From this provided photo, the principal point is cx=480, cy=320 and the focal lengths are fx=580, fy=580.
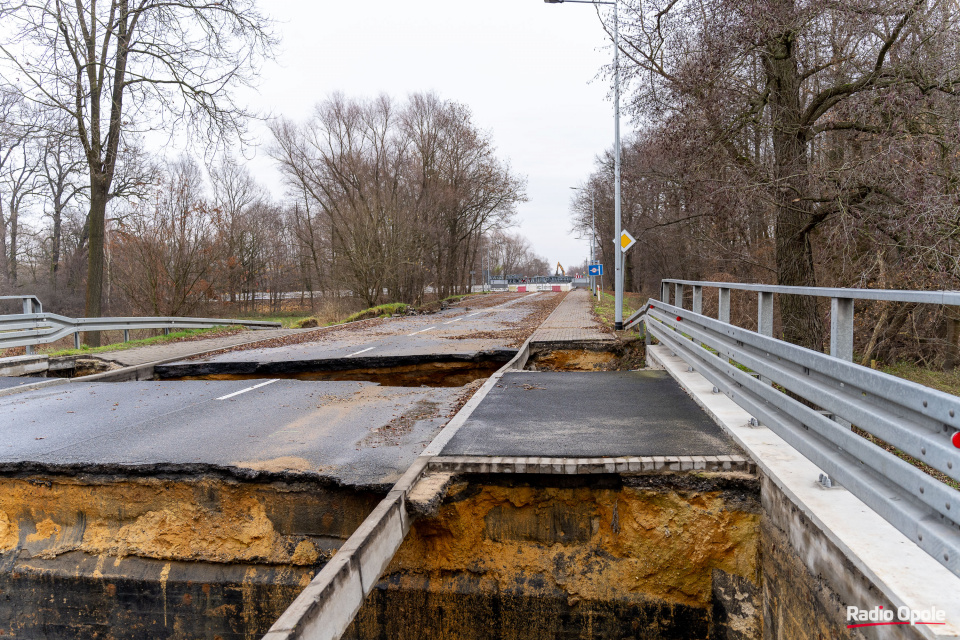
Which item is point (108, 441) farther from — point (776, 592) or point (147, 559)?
point (776, 592)

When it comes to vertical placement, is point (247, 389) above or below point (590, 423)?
below

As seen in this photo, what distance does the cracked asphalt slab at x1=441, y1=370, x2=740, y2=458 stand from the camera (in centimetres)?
461

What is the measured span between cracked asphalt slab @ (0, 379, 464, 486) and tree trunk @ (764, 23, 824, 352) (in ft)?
22.1

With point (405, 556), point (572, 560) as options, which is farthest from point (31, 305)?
point (572, 560)

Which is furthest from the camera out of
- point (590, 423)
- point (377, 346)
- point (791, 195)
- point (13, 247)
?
point (13, 247)

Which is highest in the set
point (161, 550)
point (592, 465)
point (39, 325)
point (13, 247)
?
point (13, 247)

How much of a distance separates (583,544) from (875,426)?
7.44 feet

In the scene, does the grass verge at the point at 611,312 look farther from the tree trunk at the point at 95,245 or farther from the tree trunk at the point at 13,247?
the tree trunk at the point at 13,247

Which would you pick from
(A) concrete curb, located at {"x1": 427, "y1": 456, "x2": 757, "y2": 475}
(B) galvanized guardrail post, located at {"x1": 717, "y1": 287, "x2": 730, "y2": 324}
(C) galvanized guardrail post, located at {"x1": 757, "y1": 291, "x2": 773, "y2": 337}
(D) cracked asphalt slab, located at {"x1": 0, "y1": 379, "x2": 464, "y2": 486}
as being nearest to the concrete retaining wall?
(D) cracked asphalt slab, located at {"x1": 0, "y1": 379, "x2": 464, "y2": 486}

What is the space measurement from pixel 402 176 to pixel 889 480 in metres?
42.1

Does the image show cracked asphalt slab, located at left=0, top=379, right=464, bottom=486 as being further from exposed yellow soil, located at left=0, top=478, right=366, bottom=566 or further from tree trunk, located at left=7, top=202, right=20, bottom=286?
tree trunk, located at left=7, top=202, right=20, bottom=286

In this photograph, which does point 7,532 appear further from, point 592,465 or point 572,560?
point 592,465

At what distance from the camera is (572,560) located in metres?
→ 4.30

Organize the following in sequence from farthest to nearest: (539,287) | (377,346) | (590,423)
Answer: (539,287)
(377,346)
(590,423)
